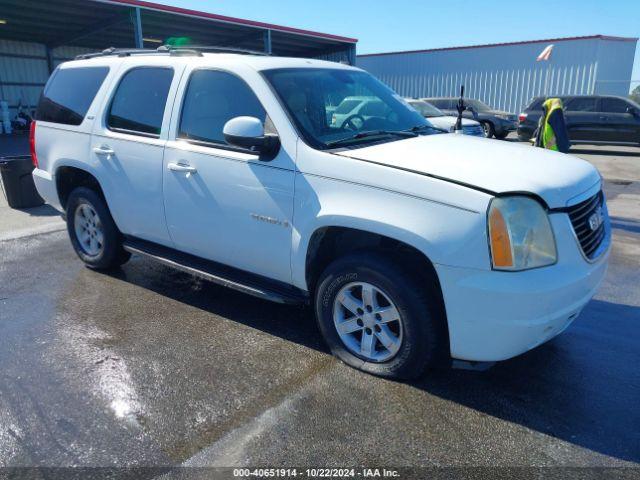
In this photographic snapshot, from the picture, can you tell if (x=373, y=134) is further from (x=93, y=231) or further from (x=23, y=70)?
(x=23, y=70)

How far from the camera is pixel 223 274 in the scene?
12.8 feet

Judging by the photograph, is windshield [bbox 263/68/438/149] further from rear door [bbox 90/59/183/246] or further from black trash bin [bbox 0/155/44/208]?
black trash bin [bbox 0/155/44/208]

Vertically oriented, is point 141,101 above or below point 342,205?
above

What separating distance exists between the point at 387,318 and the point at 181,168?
1.87 metres

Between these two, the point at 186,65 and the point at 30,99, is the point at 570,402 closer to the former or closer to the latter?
the point at 186,65

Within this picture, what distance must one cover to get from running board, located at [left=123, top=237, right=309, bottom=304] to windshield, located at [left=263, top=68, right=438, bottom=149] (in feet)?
3.38

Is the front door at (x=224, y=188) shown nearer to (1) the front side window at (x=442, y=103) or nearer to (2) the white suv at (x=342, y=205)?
(2) the white suv at (x=342, y=205)

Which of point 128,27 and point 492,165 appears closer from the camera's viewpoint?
point 492,165

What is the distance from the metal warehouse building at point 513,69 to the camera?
23.5m

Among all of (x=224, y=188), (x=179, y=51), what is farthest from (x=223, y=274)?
(x=179, y=51)

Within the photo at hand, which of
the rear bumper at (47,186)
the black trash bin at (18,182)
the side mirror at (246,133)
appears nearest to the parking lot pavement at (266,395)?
the rear bumper at (47,186)

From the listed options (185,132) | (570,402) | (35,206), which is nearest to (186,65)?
(185,132)

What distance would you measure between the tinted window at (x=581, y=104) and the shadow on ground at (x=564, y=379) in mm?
13577

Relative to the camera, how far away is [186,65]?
3.99m
